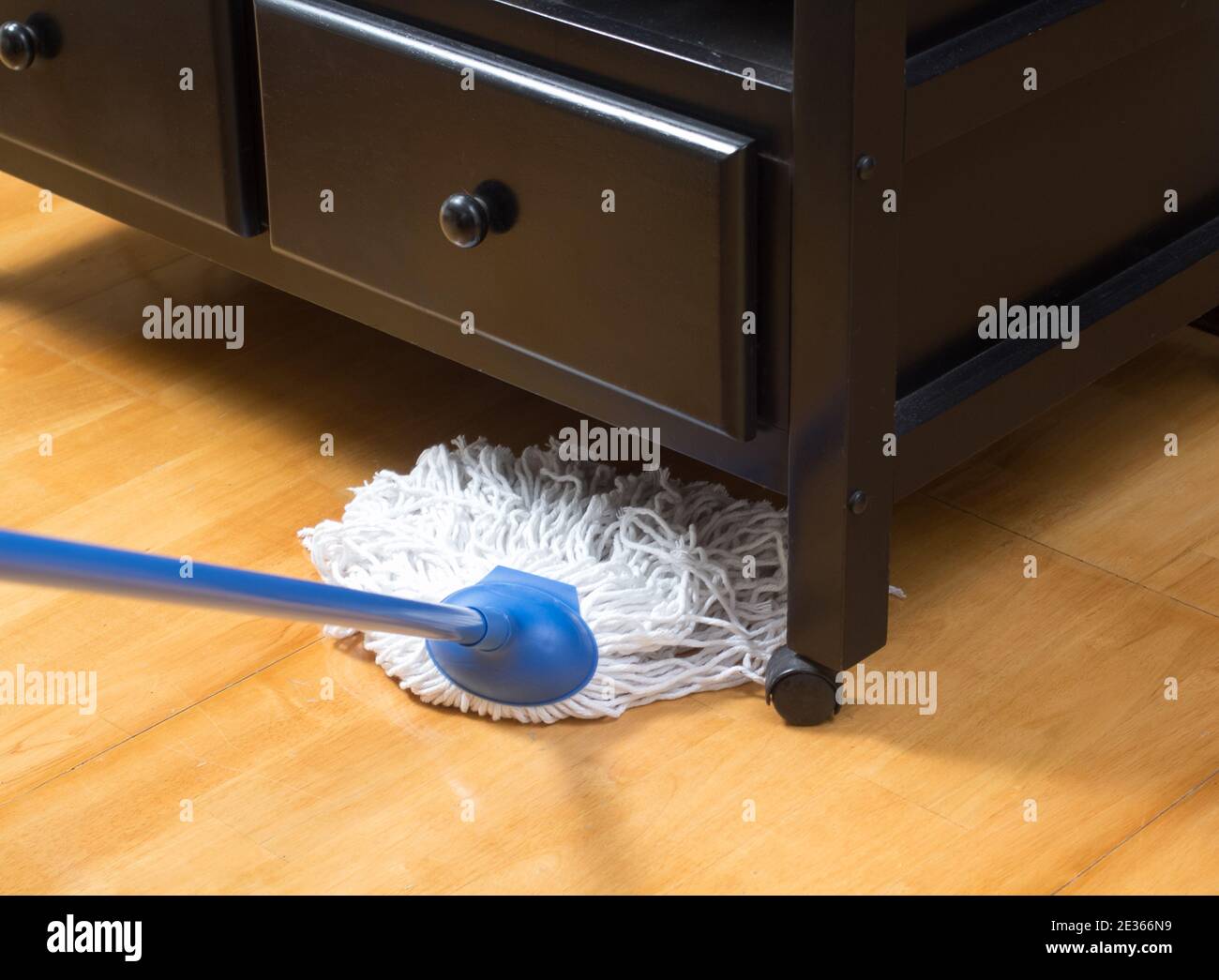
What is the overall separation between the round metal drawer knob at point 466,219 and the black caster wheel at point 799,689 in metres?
0.33

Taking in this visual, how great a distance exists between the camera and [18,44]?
1.36 meters

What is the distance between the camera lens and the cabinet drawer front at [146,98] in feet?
4.12

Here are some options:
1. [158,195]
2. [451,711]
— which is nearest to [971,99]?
[451,711]

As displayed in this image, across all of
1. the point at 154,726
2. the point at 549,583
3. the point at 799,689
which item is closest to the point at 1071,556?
the point at 799,689

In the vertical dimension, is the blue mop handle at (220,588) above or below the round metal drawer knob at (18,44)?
below

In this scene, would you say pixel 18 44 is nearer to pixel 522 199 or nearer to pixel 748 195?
pixel 522 199

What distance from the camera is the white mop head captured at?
1148mm

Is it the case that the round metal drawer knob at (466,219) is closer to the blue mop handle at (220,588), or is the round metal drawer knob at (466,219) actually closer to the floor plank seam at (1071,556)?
the blue mop handle at (220,588)

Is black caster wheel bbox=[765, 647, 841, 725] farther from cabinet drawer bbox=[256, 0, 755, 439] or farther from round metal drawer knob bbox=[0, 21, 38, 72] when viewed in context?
round metal drawer knob bbox=[0, 21, 38, 72]

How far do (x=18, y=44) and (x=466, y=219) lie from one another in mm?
471

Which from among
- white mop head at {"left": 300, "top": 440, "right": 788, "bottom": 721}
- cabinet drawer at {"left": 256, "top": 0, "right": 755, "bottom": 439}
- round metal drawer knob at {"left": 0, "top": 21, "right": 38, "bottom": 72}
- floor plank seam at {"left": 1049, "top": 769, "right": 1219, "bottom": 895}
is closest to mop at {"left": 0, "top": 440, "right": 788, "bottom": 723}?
white mop head at {"left": 300, "top": 440, "right": 788, "bottom": 721}

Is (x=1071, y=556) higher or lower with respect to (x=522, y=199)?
lower

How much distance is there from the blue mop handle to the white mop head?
86mm

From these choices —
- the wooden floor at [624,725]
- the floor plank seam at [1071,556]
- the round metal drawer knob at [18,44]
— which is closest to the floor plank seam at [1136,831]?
the wooden floor at [624,725]
